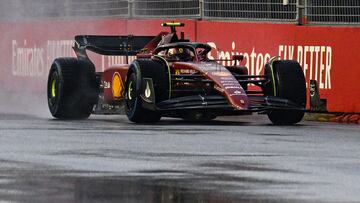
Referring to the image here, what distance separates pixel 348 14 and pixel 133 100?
380 centimetres

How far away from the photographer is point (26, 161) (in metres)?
13.1

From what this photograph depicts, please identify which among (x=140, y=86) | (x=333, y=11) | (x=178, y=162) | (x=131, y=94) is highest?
(x=333, y=11)

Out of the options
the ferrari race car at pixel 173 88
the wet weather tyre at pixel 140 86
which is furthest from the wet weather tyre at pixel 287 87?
the wet weather tyre at pixel 140 86

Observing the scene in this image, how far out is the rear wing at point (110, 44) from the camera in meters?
21.6

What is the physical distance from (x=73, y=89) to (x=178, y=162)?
298 inches

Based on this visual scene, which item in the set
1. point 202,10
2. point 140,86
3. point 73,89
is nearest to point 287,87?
point 140,86

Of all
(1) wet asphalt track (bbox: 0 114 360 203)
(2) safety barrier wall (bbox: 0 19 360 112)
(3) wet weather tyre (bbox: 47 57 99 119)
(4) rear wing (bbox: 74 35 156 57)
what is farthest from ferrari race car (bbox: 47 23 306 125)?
(2) safety barrier wall (bbox: 0 19 360 112)

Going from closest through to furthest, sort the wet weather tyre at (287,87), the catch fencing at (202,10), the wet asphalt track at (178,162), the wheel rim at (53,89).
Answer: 1. the wet asphalt track at (178,162)
2. the wet weather tyre at (287,87)
3. the wheel rim at (53,89)
4. the catch fencing at (202,10)

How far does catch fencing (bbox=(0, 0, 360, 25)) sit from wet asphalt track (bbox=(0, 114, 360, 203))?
2.61 m

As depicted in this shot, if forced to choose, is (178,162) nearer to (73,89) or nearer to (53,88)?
(73,89)

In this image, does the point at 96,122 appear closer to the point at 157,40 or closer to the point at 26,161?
the point at 157,40

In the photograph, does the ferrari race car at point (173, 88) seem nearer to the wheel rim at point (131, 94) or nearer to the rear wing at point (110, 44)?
the wheel rim at point (131, 94)

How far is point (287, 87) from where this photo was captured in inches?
755

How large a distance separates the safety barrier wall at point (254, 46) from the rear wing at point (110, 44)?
50.8 inches
